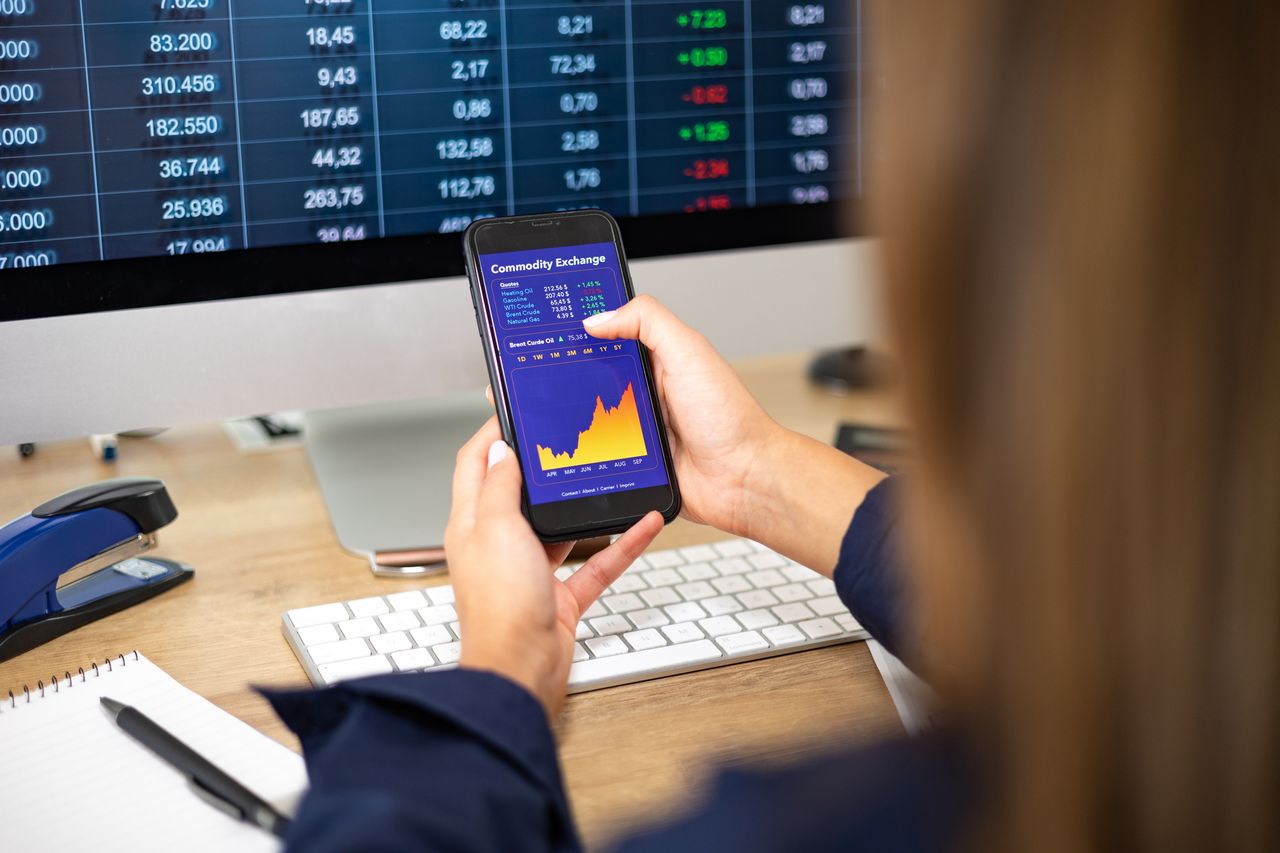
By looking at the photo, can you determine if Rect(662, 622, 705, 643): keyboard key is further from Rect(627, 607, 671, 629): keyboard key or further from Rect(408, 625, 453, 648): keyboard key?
Rect(408, 625, 453, 648): keyboard key

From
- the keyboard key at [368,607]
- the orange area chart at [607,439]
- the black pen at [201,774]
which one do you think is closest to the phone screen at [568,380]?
the orange area chart at [607,439]

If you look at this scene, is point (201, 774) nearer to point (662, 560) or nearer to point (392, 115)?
point (662, 560)

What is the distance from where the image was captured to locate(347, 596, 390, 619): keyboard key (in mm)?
602

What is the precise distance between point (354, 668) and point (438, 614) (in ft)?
0.21

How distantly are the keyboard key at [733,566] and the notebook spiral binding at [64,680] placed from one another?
313 mm

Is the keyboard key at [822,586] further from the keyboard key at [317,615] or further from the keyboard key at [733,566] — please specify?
the keyboard key at [317,615]

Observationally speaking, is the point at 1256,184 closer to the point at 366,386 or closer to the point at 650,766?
the point at 650,766

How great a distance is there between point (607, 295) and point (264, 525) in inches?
11.2

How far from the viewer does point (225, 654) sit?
1.92 ft

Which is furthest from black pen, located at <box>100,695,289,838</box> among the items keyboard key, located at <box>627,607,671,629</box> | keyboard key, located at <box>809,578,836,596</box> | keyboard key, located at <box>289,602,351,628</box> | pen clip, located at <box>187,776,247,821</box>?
keyboard key, located at <box>809,578,836,596</box>

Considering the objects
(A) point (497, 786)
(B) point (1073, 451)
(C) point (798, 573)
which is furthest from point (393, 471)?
(B) point (1073, 451)

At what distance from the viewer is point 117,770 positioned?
1.55 feet

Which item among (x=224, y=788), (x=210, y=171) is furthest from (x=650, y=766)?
(x=210, y=171)

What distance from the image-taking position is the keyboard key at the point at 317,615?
595 millimetres
